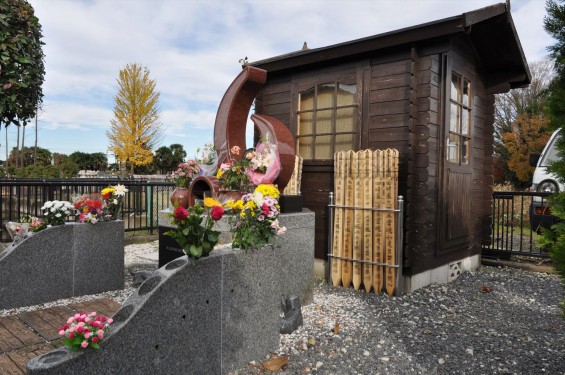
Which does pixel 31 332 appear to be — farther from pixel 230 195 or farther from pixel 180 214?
pixel 230 195

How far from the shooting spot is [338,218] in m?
5.88

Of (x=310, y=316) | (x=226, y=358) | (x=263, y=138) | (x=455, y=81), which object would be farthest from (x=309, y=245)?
(x=455, y=81)

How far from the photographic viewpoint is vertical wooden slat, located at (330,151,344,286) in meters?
5.85

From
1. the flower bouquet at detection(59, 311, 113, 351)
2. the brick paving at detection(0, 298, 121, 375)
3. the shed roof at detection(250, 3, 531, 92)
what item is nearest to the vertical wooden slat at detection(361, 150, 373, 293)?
the shed roof at detection(250, 3, 531, 92)

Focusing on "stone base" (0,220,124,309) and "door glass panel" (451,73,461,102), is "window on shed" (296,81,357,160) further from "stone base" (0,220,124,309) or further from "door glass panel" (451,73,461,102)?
"stone base" (0,220,124,309)

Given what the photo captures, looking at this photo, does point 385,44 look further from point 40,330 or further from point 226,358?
point 40,330

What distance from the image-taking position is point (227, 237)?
4.35 m

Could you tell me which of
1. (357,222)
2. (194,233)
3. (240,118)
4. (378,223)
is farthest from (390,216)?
(194,233)

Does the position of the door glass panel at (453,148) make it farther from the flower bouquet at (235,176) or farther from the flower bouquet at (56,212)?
the flower bouquet at (56,212)

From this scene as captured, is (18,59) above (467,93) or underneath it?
underneath

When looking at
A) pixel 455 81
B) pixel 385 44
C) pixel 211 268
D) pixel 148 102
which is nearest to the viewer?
pixel 211 268

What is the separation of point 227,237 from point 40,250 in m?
2.34

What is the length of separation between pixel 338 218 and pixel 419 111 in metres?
1.95

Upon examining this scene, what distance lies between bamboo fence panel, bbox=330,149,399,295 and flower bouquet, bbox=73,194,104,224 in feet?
11.0
